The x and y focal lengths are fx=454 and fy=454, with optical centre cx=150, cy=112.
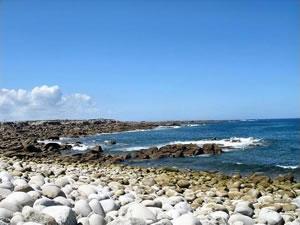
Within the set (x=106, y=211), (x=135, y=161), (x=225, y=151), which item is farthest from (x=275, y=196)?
(x=225, y=151)

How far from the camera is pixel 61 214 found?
Answer: 21.5 feet

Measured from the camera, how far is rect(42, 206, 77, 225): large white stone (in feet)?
21.2

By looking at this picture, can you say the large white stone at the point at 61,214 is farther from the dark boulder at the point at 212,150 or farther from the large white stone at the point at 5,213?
the dark boulder at the point at 212,150

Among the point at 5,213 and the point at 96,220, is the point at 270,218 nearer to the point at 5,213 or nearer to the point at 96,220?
the point at 96,220

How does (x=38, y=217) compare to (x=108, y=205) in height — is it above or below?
above

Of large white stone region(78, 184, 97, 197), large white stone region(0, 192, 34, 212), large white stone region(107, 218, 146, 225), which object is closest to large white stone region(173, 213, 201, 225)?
large white stone region(107, 218, 146, 225)

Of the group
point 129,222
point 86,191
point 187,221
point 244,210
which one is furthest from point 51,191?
point 244,210

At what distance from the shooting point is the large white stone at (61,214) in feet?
21.2

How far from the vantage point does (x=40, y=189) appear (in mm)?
8656

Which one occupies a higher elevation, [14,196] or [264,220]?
[14,196]

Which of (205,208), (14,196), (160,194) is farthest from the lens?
(160,194)

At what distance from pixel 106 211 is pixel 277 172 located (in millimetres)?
15158

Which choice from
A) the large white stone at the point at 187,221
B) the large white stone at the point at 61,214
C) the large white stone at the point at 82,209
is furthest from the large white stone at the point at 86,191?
the large white stone at the point at 187,221

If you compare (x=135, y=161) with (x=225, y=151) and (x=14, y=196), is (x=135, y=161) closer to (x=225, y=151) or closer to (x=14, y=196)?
(x=225, y=151)
